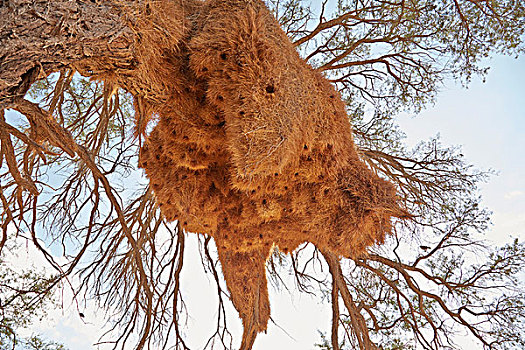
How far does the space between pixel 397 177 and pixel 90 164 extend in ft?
13.8

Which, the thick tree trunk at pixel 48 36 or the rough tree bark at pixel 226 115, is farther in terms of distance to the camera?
the rough tree bark at pixel 226 115

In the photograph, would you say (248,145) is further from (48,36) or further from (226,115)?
(48,36)

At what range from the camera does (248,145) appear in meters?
2.41

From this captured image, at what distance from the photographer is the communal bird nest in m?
2.48

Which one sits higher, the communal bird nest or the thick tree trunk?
the communal bird nest

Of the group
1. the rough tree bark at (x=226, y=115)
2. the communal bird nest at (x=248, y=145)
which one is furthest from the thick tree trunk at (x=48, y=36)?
the communal bird nest at (x=248, y=145)

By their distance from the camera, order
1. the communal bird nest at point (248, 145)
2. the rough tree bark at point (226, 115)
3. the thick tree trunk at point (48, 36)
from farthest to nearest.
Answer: the communal bird nest at point (248, 145), the rough tree bark at point (226, 115), the thick tree trunk at point (48, 36)

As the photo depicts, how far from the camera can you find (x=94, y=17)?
177 cm

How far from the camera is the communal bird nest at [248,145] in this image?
248cm

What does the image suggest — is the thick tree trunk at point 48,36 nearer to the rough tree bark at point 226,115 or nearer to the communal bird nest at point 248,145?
the rough tree bark at point 226,115

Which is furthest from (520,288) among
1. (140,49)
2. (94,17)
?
(94,17)

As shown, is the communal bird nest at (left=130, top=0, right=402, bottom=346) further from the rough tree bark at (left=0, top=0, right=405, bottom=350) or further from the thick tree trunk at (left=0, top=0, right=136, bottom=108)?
the thick tree trunk at (left=0, top=0, right=136, bottom=108)

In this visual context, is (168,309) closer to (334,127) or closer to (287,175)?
(287,175)

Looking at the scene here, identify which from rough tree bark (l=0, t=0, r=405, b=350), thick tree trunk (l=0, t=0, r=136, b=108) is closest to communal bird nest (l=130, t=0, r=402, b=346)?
rough tree bark (l=0, t=0, r=405, b=350)
